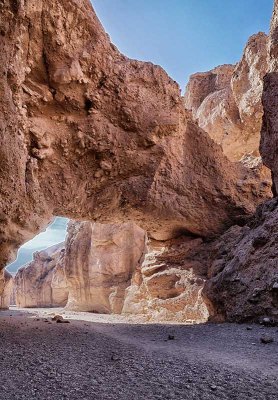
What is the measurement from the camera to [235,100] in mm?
15633

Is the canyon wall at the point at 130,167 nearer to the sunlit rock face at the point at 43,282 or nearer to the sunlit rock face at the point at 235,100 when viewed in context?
the sunlit rock face at the point at 235,100

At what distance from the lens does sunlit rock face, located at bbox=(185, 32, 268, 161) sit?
45.2 ft

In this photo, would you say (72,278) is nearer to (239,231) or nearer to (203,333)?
(239,231)

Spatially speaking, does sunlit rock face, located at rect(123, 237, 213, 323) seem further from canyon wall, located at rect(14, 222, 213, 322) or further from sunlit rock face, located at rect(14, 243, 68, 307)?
sunlit rock face, located at rect(14, 243, 68, 307)

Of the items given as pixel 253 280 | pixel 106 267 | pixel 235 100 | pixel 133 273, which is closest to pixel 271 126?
pixel 253 280

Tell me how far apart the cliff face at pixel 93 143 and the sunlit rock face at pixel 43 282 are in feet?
61.4

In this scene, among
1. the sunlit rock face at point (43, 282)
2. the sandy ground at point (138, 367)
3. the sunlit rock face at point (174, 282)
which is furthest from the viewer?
the sunlit rock face at point (43, 282)

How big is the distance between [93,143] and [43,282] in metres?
22.9

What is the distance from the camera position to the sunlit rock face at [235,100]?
543 inches

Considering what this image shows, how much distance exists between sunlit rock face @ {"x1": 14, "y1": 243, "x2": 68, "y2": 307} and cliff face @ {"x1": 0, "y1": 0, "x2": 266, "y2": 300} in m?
18.7

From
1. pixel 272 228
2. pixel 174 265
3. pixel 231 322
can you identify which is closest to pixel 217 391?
pixel 231 322

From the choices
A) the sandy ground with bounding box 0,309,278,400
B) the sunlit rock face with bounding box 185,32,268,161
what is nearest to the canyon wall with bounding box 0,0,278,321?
the sandy ground with bounding box 0,309,278,400

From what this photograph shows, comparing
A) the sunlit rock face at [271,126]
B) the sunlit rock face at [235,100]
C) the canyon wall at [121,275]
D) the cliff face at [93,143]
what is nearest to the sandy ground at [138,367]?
the cliff face at [93,143]

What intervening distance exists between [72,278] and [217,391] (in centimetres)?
1820
